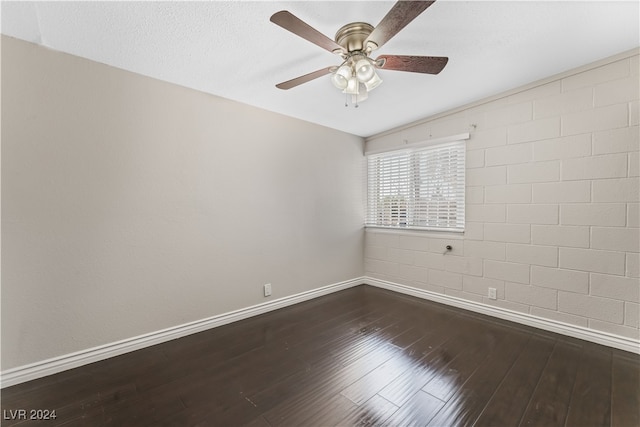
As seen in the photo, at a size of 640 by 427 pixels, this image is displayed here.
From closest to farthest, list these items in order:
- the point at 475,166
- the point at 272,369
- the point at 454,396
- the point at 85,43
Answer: the point at 454,396 < the point at 85,43 < the point at 272,369 < the point at 475,166

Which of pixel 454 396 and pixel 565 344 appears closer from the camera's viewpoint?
pixel 454 396

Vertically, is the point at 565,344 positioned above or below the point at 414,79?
below

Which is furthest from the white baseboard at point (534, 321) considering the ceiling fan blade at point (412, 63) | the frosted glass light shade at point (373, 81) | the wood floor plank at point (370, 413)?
the frosted glass light shade at point (373, 81)

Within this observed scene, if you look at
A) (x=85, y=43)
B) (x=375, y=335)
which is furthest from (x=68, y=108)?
(x=375, y=335)

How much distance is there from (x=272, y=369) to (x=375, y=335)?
3.32 ft

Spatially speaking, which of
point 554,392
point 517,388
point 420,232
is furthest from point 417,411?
point 420,232

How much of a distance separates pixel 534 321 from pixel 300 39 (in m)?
3.27

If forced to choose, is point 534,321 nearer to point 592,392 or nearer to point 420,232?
point 592,392

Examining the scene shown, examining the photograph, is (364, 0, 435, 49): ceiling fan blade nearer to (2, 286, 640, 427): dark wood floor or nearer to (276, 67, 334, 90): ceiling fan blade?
(276, 67, 334, 90): ceiling fan blade

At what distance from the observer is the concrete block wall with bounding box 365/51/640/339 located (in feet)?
6.98

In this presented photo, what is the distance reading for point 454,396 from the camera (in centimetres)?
164

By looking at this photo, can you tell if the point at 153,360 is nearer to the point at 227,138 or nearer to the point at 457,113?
the point at 227,138

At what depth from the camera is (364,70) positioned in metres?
1.65

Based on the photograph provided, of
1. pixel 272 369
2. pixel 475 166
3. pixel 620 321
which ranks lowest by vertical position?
pixel 272 369
